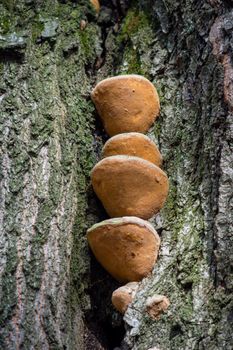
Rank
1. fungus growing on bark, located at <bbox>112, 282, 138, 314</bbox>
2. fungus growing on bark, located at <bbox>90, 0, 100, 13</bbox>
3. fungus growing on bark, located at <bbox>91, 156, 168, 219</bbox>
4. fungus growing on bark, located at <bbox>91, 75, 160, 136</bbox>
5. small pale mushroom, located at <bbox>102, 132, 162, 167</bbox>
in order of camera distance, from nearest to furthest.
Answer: fungus growing on bark, located at <bbox>112, 282, 138, 314</bbox> < fungus growing on bark, located at <bbox>91, 156, 168, 219</bbox> < small pale mushroom, located at <bbox>102, 132, 162, 167</bbox> < fungus growing on bark, located at <bbox>91, 75, 160, 136</bbox> < fungus growing on bark, located at <bbox>90, 0, 100, 13</bbox>

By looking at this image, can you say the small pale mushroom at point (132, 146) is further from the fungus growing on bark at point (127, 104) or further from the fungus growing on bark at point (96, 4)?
the fungus growing on bark at point (96, 4)

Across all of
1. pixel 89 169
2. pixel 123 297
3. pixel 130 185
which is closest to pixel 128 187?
pixel 130 185

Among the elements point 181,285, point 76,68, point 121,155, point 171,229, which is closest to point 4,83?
point 76,68

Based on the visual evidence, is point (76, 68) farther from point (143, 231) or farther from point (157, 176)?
point (143, 231)

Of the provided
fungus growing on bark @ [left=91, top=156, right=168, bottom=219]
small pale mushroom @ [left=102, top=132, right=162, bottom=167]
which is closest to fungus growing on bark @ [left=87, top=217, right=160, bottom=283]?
fungus growing on bark @ [left=91, top=156, right=168, bottom=219]

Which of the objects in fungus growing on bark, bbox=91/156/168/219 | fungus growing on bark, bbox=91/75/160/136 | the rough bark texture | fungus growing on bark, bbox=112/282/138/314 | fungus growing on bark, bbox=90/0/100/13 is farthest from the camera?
fungus growing on bark, bbox=90/0/100/13

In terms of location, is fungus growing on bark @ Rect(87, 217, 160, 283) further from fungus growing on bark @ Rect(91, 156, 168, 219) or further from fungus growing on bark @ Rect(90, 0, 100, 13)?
fungus growing on bark @ Rect(90, 0, 100, 13)
